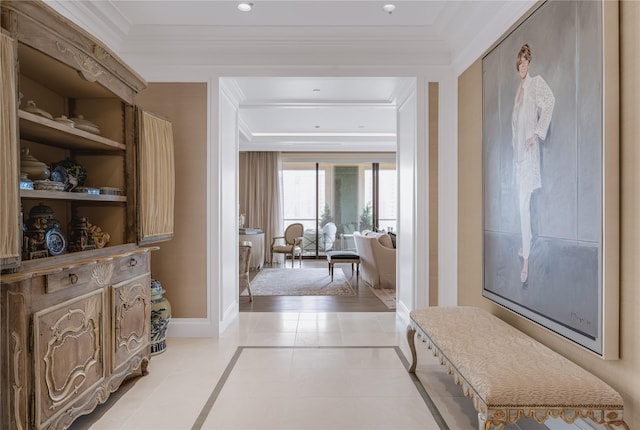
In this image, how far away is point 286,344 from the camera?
3.43 metres

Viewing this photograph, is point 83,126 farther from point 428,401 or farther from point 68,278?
point 428,401

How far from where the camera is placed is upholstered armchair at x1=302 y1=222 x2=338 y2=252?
9797mm

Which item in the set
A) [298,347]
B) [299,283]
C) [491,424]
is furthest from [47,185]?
[299,283]

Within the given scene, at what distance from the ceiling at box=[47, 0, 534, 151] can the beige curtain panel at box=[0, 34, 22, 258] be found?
1.42 meters

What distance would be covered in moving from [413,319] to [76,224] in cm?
242

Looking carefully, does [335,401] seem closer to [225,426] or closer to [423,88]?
[225,426]

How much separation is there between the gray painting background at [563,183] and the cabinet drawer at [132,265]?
2.54 m

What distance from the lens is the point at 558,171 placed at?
6.34 feet

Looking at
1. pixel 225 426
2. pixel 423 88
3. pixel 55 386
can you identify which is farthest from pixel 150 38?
pixel 225 426

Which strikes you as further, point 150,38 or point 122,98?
point 150,38

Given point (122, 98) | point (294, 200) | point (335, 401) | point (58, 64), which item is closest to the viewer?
point (58, 64)

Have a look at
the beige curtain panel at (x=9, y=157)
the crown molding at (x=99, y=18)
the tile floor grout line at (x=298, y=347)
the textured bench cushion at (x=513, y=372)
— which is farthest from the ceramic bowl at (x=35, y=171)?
the textured bench cushion at (x=513, y=372)

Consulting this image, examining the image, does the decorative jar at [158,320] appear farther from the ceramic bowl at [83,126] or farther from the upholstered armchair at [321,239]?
the upholstered armchair at [321,239]

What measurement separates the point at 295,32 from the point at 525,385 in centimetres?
318
